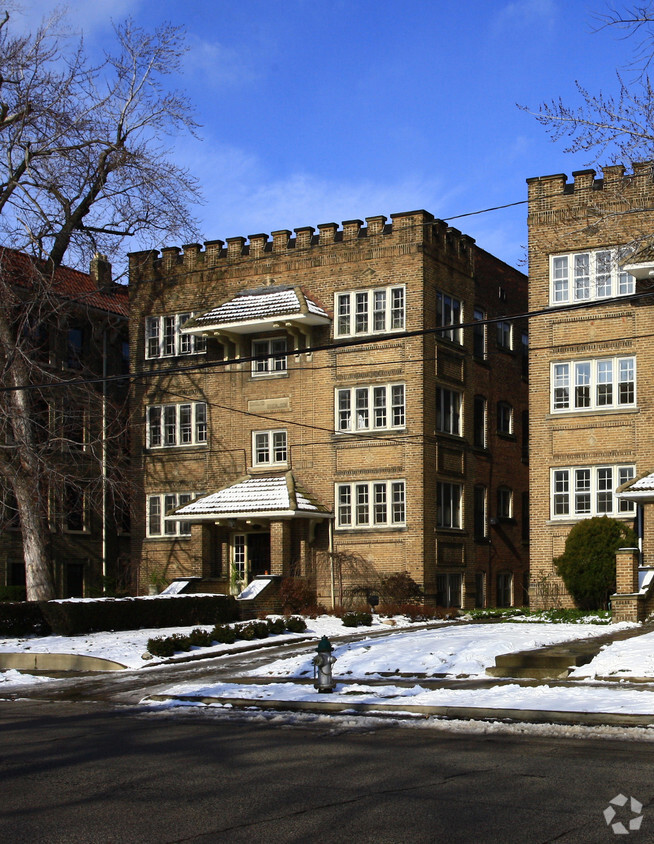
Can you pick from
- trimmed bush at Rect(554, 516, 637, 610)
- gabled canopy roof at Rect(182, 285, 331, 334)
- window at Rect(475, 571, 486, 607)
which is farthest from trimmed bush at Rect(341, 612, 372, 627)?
gabled canopy roof at Rect(182, 285, 331, 334)

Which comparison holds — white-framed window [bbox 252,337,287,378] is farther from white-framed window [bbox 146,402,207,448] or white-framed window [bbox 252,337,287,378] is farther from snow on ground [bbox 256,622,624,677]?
snow on ground [bbox 256,622,624,677]

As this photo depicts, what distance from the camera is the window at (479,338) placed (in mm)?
40469

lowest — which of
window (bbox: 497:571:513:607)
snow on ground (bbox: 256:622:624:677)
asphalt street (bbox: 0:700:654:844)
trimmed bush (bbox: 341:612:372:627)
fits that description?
window (bbox: 497:571:513:607)

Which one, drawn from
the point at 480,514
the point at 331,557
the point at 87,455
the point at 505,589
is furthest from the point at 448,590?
the point at 87,455

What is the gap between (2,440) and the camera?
105ft

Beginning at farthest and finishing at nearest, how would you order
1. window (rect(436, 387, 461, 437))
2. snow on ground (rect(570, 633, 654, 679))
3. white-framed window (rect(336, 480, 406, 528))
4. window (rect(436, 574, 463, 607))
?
window (rect(436, 387, 461, 437)) < window (rect(436, 574, 463, 607)) < white-framed window (rect(336, 480, 406, 528)) < snow on ground (rect(570, 633, 654, 679))

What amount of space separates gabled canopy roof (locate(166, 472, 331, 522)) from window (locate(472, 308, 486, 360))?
855 cm

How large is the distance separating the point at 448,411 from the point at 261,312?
7484 millimetres

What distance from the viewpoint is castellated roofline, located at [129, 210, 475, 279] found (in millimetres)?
37062

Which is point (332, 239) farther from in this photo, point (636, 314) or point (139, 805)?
point (139, 805)

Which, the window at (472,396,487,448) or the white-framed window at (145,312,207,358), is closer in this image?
the window at (472,396,487,448)

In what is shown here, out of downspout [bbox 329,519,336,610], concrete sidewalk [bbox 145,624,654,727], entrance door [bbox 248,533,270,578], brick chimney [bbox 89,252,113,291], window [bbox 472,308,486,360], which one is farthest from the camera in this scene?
brick chimney [bbox 89,252,113,291]

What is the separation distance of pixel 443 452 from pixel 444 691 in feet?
71.8

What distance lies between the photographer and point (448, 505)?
38031mm
